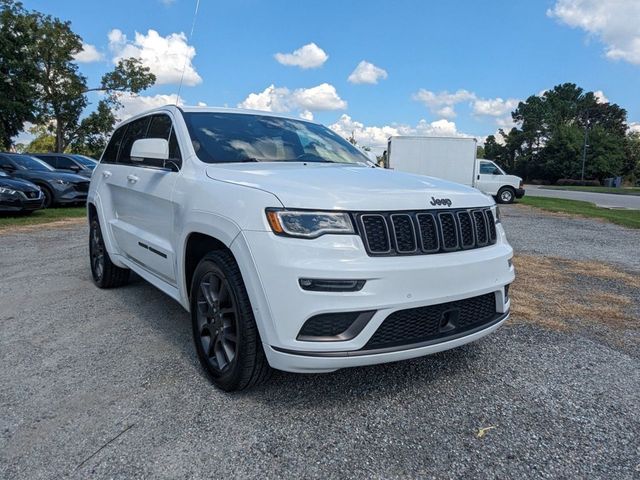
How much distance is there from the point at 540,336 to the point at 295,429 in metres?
2.32

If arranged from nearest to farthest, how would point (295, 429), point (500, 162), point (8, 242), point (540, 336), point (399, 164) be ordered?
point (295, 429) < point (540, 336) < point (8, 242) < point (399, 164) < point (500, 162)

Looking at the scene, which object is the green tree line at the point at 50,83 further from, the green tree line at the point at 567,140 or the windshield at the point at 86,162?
the green tree line at the point at 567,140

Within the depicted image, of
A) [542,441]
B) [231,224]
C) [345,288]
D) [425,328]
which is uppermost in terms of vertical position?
[231,224]

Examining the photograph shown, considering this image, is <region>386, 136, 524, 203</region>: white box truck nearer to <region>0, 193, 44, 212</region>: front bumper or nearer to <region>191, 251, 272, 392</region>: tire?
<region>0, 193, 44, 212</region>: front bumper

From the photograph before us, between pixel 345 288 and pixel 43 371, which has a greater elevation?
pixel 345 288

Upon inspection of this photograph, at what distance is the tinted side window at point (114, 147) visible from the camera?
15.8ft

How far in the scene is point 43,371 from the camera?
307 centimetres

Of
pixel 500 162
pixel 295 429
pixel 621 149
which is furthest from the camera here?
pixel 500 162

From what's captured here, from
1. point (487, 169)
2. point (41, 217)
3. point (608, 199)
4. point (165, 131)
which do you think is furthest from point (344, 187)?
point (608, 199)

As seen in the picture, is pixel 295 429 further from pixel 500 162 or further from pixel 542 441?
pixel 500 162

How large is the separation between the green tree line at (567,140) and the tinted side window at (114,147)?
2694 inches

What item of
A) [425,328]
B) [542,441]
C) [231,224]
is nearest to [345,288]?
[425,328]

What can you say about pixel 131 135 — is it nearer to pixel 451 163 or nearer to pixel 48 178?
pixel 48 178

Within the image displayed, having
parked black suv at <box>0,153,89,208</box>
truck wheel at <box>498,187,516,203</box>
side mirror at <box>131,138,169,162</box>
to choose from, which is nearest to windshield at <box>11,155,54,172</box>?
parked black suv at <box>0,153,89,208</box>
